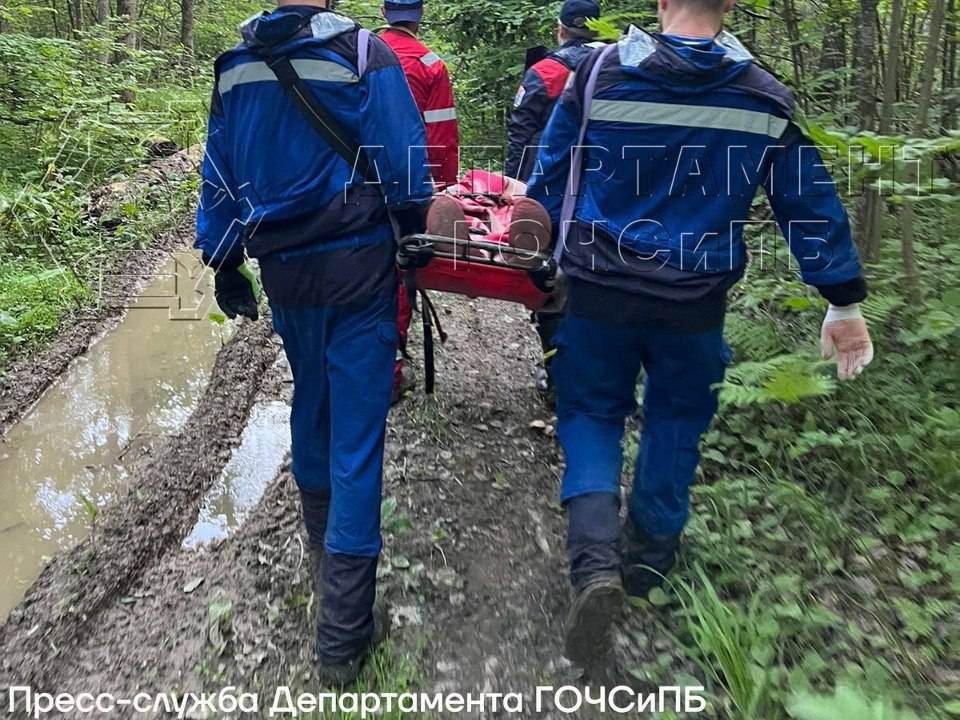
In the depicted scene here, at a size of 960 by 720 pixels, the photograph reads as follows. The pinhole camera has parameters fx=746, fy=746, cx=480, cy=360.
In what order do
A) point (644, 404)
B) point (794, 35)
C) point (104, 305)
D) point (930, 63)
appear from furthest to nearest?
point (104, 305)
point (794, 35)
point (930, 63)
point (644, 404)

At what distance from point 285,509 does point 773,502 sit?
2.37 meters

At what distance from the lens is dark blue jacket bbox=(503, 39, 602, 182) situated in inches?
180

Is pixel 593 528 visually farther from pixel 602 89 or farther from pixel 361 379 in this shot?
pixel 602 89

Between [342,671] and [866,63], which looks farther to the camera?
Answer: [866,63]

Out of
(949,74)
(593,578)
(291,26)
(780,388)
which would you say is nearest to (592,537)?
(593,578)

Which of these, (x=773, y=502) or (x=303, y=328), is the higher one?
(x=303, y=328)

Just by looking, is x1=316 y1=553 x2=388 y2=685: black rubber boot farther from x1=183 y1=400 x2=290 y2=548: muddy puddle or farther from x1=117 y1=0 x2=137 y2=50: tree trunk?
x1=117 y1=0 x2=137 y2=50: tree trunk

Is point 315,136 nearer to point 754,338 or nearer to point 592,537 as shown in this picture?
point 592,537

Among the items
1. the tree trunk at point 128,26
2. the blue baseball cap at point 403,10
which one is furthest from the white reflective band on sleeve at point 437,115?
the tree trunk at point 128,26

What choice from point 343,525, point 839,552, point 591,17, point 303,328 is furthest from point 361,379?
point 591,17

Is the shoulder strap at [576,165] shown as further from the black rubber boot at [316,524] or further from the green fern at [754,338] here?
the green fern at [754,338]

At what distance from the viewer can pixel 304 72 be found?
2.50 metres

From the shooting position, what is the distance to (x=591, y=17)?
4.64m

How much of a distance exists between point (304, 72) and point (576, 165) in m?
0.99
